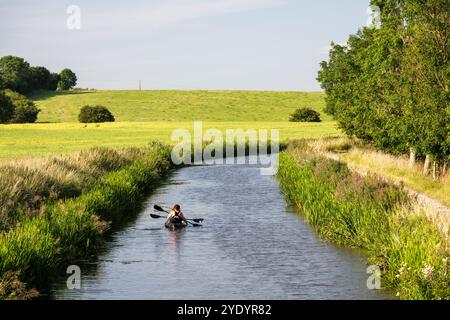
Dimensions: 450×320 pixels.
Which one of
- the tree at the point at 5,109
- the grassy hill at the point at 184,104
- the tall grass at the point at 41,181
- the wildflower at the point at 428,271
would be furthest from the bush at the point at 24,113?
the wildflower at the point at 428,271

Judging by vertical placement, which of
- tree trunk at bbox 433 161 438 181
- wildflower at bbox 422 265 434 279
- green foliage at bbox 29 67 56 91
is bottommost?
tree trunk at bbox 433 161 438 181

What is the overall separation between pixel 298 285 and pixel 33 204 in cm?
991

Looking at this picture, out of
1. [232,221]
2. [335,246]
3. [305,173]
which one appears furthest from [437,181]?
[335,246]

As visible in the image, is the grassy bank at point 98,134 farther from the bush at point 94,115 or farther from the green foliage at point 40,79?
the green foliage at point 40,79

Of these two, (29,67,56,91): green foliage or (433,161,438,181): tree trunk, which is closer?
(433,161,438,181): tree trunk

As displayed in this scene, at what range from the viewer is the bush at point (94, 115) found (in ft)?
392

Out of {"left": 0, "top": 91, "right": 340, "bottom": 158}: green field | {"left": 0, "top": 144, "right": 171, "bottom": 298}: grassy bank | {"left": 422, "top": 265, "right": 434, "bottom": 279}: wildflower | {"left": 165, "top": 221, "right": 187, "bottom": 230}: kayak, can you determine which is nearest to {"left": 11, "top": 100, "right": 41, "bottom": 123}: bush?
{"left": 0, "top": 91, "right": 340, "bottom": 158}: green field

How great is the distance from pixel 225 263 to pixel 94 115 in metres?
102

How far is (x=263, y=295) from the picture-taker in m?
16.3

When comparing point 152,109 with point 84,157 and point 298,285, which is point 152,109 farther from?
point 298,285

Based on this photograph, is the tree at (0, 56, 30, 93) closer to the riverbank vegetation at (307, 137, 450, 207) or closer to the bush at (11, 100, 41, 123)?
the bush at (11, 100, 41, 123)

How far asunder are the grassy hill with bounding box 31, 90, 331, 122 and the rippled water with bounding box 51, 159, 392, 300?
101645mm

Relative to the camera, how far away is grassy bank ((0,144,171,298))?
15953mm

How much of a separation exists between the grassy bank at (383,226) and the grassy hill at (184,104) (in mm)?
100445
